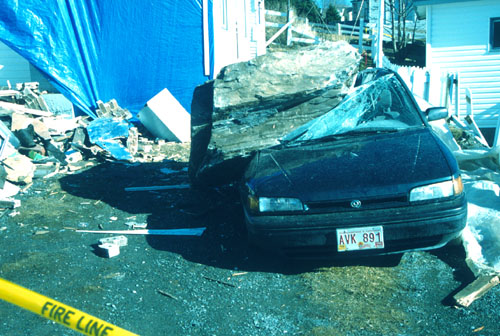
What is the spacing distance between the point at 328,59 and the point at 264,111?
3.51 ft

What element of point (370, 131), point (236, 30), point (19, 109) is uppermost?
point (236, 30)

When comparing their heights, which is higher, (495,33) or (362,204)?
(495,33)

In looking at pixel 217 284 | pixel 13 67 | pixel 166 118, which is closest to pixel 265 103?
pixel 217 284

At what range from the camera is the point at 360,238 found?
391 cm

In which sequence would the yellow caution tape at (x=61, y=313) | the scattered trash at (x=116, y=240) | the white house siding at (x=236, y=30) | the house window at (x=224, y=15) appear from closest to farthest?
the yellow caution tape at (x=61, y=313), the scattered trash at (x=116, y=240), the white house siding at (x=236, y=30), the house window at (x=224, y=15)

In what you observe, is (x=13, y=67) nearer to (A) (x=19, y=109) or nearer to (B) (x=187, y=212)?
(A) (x=19, y=109)

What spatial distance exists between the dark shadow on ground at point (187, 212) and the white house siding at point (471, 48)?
8.76 metres

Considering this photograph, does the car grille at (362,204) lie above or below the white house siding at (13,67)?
below

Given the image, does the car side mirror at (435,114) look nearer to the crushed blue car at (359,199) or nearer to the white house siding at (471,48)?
the crushed blue car at (359,199)

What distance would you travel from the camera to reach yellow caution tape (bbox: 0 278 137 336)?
1.75 m

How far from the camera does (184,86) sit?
1241 cm

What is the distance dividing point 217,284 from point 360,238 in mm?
1245

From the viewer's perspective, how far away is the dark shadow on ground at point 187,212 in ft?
15.1

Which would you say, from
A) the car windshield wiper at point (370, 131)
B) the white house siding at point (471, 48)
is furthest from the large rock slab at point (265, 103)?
the white house siding at point (471, 48)
